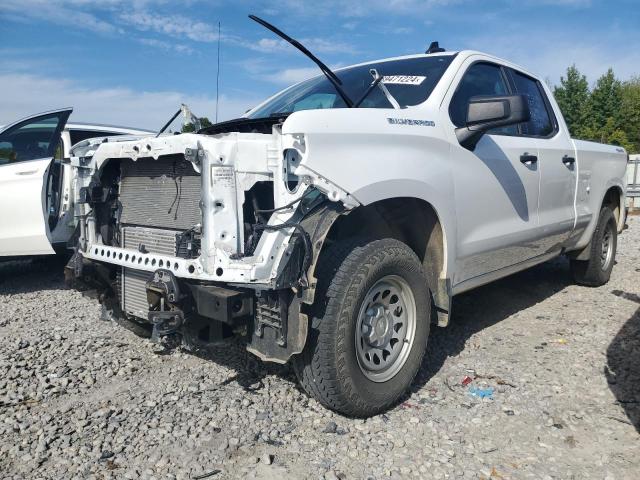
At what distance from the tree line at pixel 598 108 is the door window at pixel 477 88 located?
135ft

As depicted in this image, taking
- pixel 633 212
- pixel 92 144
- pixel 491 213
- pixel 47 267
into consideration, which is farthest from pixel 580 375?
pixel 633 212

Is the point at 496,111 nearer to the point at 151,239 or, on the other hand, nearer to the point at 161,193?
the point at 161,193

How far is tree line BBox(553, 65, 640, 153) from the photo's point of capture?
41.0 m

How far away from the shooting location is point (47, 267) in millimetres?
7164

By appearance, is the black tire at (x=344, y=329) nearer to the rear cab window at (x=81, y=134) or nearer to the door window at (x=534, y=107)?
the door window at (x=534, y=107)

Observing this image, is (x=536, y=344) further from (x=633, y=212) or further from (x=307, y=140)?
(x=633, y=212)

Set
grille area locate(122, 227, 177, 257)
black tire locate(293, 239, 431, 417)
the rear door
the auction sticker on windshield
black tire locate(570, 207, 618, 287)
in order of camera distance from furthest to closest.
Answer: black tire locate(570, 207, 618, 287)
the rear door
the auction sticker on windshield
grille area locate(122, 227, 177, 257)
black tire locate(293, 239, 431, 417)

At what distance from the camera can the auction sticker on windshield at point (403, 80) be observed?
3.51 metres

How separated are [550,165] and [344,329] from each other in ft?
8.96

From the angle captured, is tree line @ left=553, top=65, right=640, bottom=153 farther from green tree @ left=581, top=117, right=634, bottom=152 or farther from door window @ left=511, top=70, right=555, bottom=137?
door window @ left=511, top=70, right=555, bottom=137

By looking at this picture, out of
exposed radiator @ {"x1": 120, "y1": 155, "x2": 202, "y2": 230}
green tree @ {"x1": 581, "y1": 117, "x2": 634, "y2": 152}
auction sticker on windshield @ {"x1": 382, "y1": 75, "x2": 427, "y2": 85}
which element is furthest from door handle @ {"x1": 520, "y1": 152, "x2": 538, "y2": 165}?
green tree @ {"x1": 581, "y1": 117, "x2": 634, "y2": 152}

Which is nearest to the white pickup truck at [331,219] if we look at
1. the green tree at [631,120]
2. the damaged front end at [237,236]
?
the damaged front end at [237,236]

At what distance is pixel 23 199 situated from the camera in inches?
217

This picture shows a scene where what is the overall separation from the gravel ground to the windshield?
1811 mm
